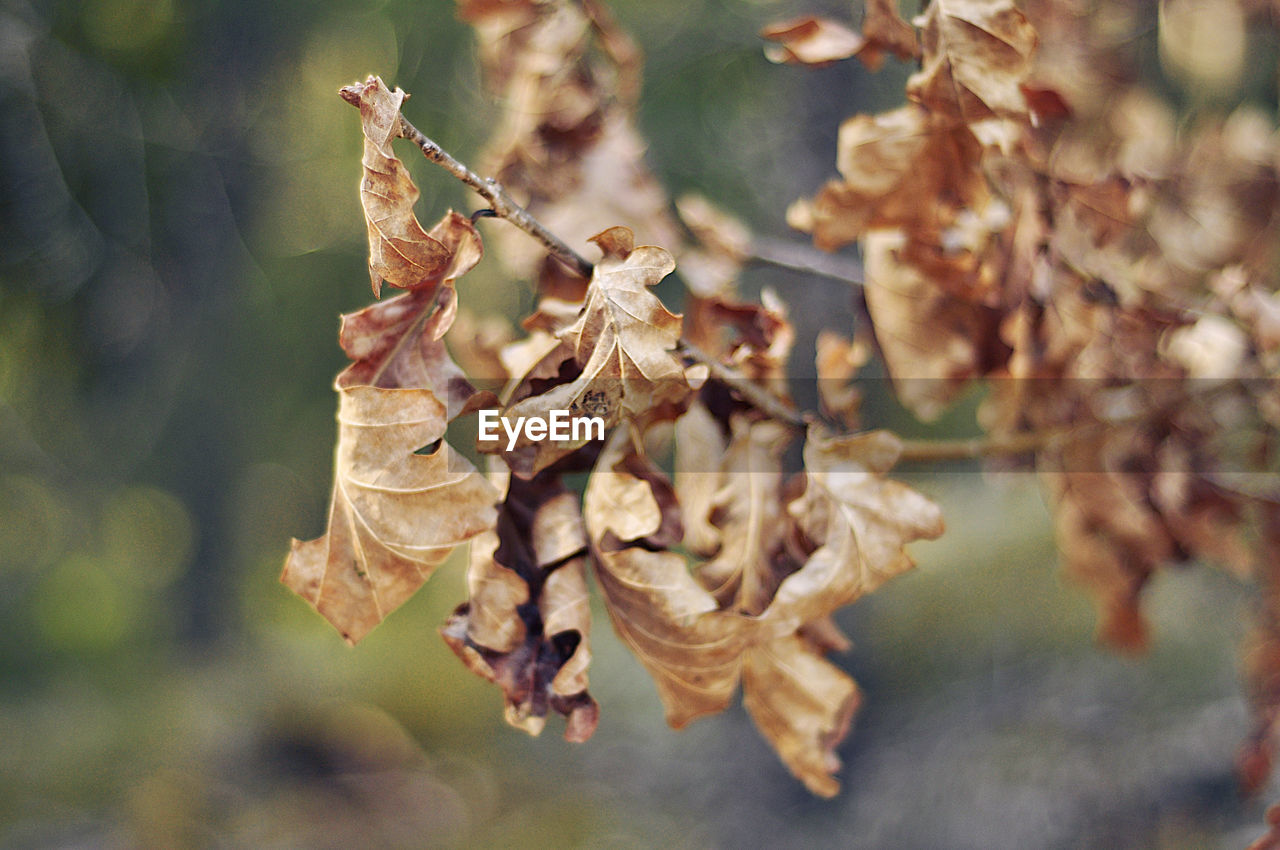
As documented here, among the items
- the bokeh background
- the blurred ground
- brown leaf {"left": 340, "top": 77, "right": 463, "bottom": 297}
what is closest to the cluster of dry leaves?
brown leaf {"left": 340, "top": 77, "right": 463, "bottom": 297}

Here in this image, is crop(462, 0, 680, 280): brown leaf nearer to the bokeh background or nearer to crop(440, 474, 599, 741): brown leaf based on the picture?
crop(440, 474, 599, 741): brown leaf

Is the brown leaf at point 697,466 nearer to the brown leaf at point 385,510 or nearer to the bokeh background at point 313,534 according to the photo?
the brown leaf at point 385,510

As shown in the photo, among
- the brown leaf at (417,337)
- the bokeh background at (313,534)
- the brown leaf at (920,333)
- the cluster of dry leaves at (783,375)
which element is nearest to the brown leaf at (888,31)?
the cluster of dry leaves at (783,375)

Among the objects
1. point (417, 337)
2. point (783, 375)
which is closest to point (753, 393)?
point (783, 375)

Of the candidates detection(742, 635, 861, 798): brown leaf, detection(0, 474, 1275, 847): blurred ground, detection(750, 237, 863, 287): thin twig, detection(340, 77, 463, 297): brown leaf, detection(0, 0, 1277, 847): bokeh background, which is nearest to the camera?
detection(340, 77, 463, 297): brown leaf

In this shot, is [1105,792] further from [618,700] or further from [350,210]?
[350,210]

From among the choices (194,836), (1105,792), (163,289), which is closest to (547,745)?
(194,836)

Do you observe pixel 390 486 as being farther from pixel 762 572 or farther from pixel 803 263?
pixel 803 263
